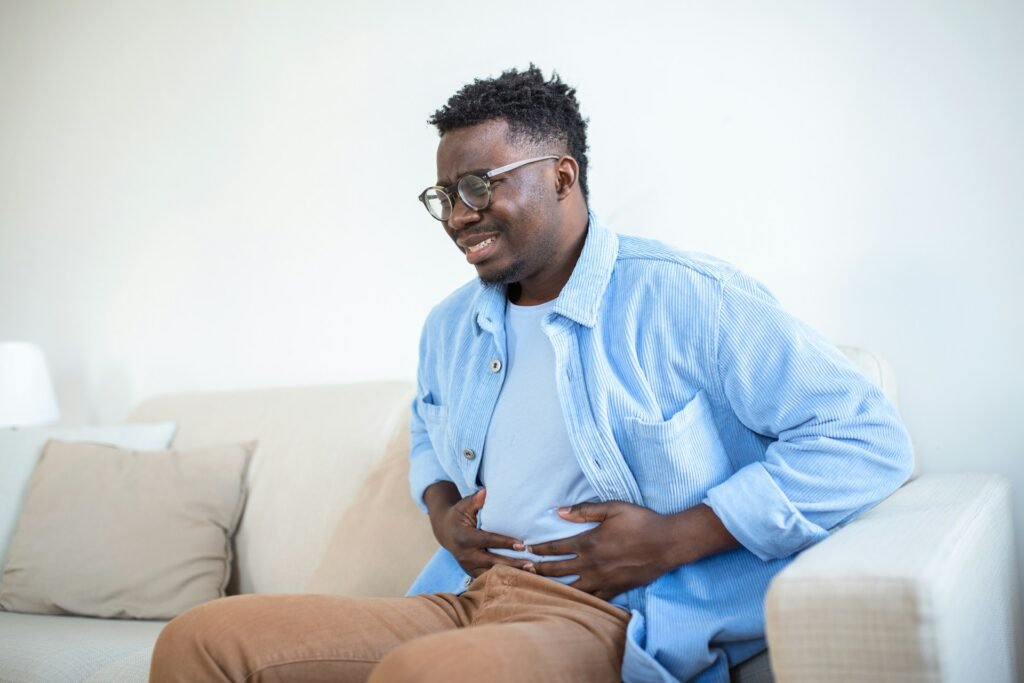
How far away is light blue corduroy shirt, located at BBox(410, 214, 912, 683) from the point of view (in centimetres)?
116

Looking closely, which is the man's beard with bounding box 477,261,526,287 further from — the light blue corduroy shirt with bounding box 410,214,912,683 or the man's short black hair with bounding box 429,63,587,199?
the man's short black hair with bounding box 429,63,587,199

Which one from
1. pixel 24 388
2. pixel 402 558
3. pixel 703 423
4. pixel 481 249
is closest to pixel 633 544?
pixel 703 423

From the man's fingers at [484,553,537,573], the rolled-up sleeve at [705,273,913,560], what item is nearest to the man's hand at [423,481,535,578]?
the man's fingers at [484,553,537,573]

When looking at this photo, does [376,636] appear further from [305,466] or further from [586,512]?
[305,466]

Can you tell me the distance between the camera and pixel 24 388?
8.91 ft

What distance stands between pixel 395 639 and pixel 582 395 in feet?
1.35

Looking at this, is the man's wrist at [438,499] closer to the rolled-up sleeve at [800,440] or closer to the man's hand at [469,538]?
the man's hand at [469,538]

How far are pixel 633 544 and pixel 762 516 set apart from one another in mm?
171

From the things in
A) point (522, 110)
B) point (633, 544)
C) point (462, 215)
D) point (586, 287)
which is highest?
point (522, 110)

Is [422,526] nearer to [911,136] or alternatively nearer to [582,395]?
[582,395]

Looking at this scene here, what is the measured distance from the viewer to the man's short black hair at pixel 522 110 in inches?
55.9

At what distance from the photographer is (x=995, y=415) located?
1.66m

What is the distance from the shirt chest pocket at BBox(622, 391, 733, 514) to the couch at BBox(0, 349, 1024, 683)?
0.64 ft

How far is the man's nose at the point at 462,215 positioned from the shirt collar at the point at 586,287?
0.15m
